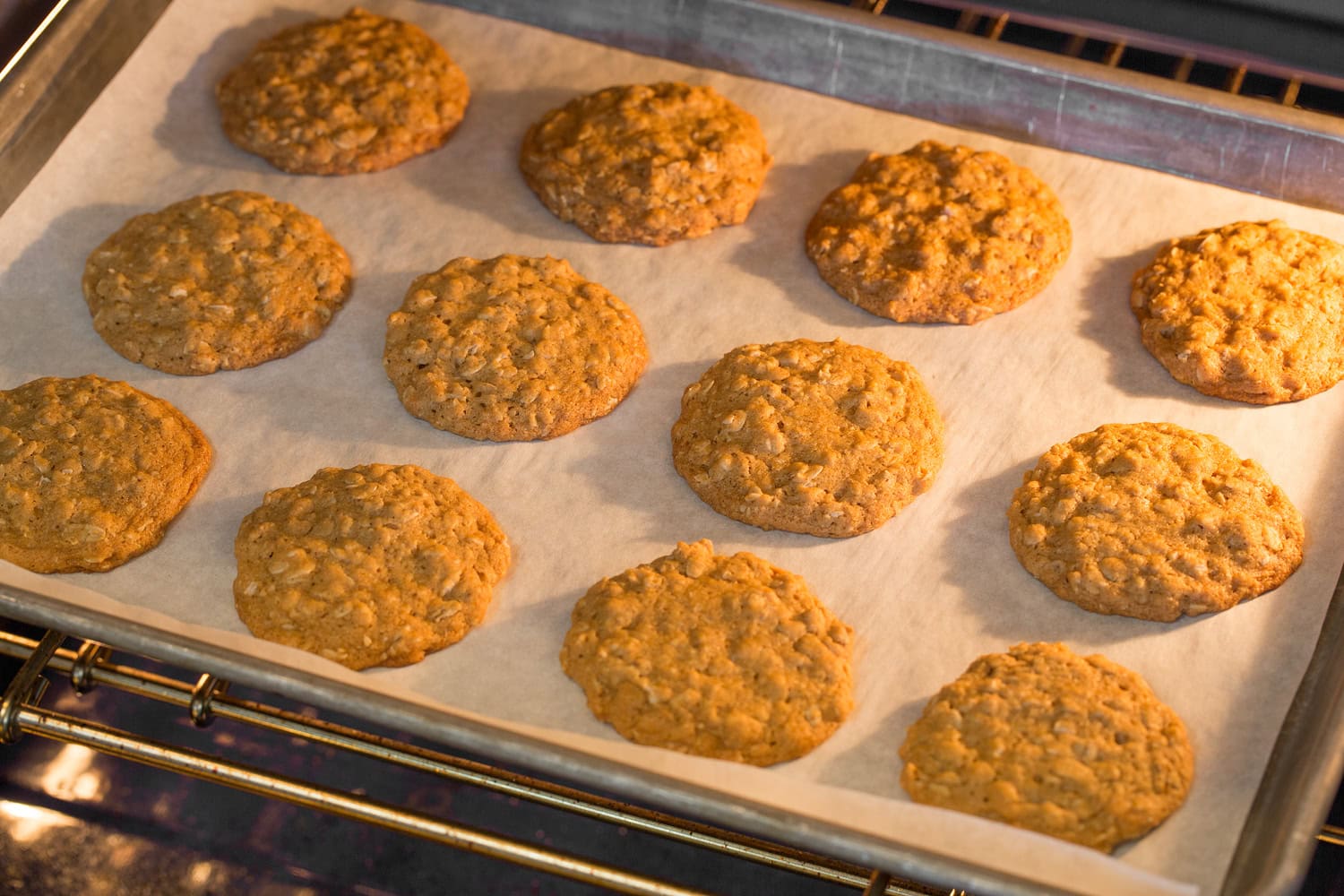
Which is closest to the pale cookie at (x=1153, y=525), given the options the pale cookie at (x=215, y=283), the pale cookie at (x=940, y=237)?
the pale cookie at (x=940, y=237)

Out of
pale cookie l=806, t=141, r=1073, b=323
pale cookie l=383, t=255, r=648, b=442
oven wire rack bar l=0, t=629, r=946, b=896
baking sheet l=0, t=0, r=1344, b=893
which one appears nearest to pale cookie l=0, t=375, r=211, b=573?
baking sheet l=0, t=0, r=1344, b=893

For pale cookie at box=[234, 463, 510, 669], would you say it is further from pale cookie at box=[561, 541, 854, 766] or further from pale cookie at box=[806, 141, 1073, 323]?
pale cookie at box=[806, 141, 1073, 323]

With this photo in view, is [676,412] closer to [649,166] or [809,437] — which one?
[809,437]

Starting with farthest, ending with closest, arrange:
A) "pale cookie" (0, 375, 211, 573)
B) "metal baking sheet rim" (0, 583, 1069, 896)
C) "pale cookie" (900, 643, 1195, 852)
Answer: "pale cookie" (0, 375, 211, 573), "pale cookie" (900, 643, 1195, 852), "metal baking sheet rim" (0, 583, 1069, 896)

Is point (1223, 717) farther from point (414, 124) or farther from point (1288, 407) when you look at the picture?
point (414, 124)

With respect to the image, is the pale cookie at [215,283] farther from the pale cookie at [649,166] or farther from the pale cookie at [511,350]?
the pale cookie at [649,166]

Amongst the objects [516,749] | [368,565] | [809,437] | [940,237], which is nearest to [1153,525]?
[809,437]
